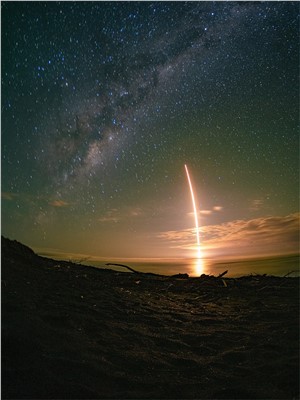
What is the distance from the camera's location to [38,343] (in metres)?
2.90

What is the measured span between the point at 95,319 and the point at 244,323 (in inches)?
100.0

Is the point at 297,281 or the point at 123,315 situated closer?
the point at 123,315

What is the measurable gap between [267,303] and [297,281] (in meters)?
2.61

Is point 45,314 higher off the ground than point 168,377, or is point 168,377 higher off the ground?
point 45,314

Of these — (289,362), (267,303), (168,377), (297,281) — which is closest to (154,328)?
(168,377)

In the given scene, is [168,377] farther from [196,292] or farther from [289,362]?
[196,292]

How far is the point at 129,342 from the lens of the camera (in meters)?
3.70

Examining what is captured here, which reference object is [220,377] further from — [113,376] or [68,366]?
[68,366]

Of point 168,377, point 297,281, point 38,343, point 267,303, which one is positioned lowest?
point 168,377

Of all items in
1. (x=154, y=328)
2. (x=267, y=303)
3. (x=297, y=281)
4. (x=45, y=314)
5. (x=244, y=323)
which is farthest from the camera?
(x=297, y=281)

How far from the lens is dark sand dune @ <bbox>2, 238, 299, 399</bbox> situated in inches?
105

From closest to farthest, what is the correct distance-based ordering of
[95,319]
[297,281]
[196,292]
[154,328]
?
[95,319] < [154,328] < [196,292] < [297,281]

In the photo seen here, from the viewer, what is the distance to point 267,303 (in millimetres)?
6359

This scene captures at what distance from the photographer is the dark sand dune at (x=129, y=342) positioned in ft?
8.73
